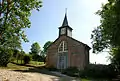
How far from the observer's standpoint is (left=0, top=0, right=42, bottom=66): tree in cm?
1616

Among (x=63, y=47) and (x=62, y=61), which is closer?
(x=62, y=61)

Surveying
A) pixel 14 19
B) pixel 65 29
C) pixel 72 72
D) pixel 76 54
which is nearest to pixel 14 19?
pixel 14 19

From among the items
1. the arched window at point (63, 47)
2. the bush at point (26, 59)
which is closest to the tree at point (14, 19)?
the arched window at point (63, 47)

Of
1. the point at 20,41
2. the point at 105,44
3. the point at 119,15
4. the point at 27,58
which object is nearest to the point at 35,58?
the point at 27,58

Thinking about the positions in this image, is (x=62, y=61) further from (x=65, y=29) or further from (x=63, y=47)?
(x=65, y=29)

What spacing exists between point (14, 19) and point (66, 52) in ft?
63.1

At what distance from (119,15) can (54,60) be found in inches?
843

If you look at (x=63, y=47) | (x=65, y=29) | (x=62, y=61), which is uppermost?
(x=65, y=29)

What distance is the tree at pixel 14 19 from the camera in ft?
53.0

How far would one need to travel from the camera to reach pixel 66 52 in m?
34.6

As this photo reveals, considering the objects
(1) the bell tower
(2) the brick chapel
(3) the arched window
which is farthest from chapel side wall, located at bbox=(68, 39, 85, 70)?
(1) the bell tower

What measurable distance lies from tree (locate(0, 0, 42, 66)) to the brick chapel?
54.7ft

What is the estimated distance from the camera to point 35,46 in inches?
2879

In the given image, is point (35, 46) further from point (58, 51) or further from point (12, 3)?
point (12, 3)
